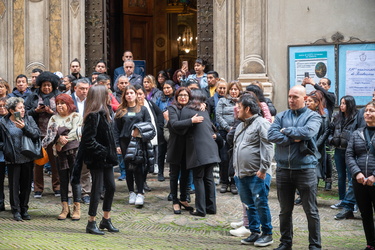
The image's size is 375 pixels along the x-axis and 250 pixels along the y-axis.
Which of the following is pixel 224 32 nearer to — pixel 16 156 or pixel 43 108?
pixel 43 108

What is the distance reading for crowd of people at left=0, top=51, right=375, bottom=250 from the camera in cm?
782

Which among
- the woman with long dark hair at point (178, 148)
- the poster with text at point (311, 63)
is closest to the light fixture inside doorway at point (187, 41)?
the poster with text at point (311, 63)

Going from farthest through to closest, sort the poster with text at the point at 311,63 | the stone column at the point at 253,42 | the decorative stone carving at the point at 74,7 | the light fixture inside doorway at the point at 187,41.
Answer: the light fixture inside doorway at the point at 187,41 → the decorative stone carving at the point at 74,7 → the stone column at the point at 253,42 → the poster with text at the point at 311,63

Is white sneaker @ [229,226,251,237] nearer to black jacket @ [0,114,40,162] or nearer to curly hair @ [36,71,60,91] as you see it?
black jacket @ [0,114,40,162]

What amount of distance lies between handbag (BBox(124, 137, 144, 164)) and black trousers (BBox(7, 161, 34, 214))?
155 centimetres

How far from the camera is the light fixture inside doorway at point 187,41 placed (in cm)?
2498

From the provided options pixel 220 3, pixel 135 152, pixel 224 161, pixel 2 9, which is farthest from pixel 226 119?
pixel 2 9

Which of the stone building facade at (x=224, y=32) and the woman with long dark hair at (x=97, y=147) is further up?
the stone building facade at (x=224, y=32)

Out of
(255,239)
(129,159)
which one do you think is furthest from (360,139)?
(129,159)

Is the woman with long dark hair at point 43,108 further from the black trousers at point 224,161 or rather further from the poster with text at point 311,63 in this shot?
the poster with text at point 311,63

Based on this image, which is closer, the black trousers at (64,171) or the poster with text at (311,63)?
the black trousers at (64,171)

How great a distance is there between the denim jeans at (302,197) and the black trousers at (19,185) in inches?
155

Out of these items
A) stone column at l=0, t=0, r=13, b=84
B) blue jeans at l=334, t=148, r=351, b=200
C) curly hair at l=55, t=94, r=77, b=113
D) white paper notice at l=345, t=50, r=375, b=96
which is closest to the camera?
curly hair at l=55, t=94, r=77, b=113

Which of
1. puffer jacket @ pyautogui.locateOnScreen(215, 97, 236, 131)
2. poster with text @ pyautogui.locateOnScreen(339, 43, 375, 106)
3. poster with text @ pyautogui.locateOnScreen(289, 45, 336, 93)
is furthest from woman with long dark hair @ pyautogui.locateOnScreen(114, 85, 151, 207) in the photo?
poster with text @ pyautogui.locateOnScreen(339, 43, 375, 106)
